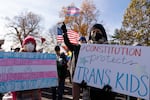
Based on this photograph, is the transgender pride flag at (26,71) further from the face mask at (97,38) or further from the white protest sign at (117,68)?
the face mask at (97,38)

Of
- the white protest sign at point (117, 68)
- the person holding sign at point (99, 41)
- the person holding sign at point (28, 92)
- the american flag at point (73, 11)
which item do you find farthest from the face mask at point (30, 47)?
the american flag at point (73, 11)

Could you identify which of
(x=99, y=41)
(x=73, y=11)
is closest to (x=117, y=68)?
(x=99, y=41)

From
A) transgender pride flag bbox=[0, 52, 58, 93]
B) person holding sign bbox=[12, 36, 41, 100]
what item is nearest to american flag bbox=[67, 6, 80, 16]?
transgender pride flag bbox=[0, 52, 58, 93]

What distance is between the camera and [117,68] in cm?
431

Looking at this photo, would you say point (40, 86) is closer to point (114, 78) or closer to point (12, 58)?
point (12, 58)

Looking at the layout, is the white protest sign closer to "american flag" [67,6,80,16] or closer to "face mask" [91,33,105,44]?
"face mask" [91,33,105,44]

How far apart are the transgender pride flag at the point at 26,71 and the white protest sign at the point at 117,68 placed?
0.87m

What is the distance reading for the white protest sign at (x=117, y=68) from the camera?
3.99m

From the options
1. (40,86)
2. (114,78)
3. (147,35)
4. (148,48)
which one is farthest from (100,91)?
(147,35)

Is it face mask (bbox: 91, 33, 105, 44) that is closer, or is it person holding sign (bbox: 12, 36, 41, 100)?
face mask (bbox: 91, 33, 105, 44)

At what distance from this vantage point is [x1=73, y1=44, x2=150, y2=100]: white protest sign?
3.99 metres

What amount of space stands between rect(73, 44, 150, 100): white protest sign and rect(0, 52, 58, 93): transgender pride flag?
87 centimetres

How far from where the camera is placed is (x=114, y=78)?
4.25 meters

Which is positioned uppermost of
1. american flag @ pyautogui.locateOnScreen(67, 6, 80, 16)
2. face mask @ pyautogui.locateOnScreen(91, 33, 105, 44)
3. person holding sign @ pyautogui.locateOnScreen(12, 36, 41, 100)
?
american flag @ pyautogui.locateOnScreen(67, 6, 80, 16)
